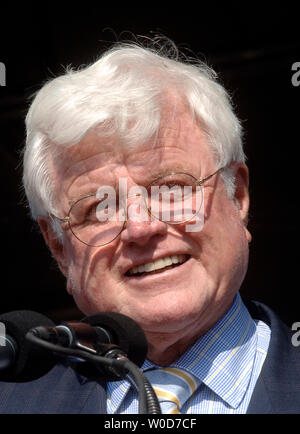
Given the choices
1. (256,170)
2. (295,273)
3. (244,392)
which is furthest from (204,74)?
(295,273)

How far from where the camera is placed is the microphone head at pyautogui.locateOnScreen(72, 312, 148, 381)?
38.6 inches

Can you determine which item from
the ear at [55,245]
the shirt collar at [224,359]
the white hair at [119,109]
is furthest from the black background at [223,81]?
the shirt collar at [224,359]

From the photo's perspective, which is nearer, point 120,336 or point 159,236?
point 120,336

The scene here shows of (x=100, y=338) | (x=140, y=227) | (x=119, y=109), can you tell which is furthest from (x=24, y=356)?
(x=119, y=109)

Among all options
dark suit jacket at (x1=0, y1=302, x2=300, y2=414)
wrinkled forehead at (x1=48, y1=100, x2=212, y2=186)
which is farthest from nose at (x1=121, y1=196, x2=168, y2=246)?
dark suit jacket at (x1=0, y1=302, x2=300, y2=414)

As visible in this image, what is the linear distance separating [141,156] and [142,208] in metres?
0.15

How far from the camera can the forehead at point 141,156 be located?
4.89ft

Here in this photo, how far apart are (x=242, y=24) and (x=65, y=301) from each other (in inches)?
85.0

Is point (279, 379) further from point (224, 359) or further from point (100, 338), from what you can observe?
point (100, 338)

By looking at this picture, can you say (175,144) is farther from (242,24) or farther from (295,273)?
(295,273)

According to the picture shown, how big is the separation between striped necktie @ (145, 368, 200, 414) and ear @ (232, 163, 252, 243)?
1.46ft

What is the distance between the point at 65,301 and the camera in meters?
3.91

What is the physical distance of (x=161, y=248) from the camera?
1429mm

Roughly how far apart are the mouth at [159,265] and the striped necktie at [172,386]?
10.3 inches
